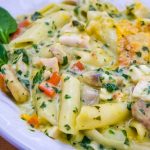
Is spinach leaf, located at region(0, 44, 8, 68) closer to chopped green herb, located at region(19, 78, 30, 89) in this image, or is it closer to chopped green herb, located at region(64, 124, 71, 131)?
chopped green herb, located at region(19, 78, 30, 89)

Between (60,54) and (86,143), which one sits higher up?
(60,54)

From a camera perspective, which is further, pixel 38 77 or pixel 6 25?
pixel 6 25

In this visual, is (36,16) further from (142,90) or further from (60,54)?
(142,90)

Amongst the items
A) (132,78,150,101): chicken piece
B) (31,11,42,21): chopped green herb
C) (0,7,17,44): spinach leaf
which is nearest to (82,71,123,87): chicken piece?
(132,78,150,101): chicken piece

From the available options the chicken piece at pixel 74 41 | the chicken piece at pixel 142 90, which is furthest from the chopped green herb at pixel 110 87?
the chicken piece at pixel 74 41

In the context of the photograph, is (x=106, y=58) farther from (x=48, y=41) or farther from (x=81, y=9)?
(x=81, y=9)

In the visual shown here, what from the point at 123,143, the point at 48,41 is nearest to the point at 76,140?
the point at 123,143

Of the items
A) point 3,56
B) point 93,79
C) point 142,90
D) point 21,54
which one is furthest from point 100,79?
point 3,56

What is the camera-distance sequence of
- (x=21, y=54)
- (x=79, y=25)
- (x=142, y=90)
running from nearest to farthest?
(x=142, y=90)
(x=21, y=54)
(x=79, y=25)
